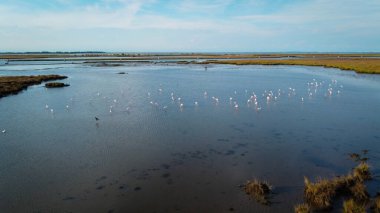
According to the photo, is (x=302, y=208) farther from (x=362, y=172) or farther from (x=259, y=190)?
(x=362, y=172)

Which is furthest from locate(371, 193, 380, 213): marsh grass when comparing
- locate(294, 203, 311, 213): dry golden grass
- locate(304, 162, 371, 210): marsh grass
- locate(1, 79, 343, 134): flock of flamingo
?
locate(1, 79, 343, 134): flock of flamingo

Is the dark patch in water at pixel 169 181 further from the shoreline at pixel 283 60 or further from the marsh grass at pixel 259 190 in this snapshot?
the shoreline at pixel 283 60

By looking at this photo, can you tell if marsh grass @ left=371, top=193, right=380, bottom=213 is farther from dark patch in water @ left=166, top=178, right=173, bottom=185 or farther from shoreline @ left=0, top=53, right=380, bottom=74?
shoreline @ left=0, top=53, right=380, bottom=74

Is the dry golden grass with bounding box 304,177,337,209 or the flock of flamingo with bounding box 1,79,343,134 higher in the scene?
the dry golden grass with bounding box 304,177,337,209

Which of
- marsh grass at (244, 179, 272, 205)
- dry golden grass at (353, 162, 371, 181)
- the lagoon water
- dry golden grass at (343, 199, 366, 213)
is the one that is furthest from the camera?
dry golden grass at (353, 162, 371, 181)

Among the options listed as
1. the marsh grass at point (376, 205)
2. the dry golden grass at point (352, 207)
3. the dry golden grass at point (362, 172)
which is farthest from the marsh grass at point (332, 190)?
the dry golden grass at point (352, 207)

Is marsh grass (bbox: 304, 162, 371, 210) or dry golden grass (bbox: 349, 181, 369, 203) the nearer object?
marsh grass (bbox: 304, 162, 371, 210)
